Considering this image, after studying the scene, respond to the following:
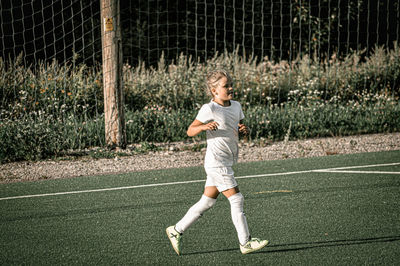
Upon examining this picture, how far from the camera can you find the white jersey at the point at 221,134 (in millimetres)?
4199

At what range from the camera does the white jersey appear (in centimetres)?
420

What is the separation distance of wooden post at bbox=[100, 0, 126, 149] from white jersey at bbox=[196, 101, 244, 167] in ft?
15.4

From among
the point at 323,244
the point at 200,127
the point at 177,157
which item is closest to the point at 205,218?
the point at 323,244

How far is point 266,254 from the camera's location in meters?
4.25

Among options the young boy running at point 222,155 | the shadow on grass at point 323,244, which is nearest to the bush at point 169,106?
the young boy running at point 222,155

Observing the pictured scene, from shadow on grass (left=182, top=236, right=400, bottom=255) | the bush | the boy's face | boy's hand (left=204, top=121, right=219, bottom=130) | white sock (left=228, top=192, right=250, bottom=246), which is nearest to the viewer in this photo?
boy's hand (left=204, top=121, right=219, bottom=130)

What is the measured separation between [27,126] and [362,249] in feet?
20.0

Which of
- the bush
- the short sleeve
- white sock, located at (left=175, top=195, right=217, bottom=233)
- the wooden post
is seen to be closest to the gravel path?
the bush

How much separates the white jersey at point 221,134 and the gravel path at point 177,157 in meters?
3.65

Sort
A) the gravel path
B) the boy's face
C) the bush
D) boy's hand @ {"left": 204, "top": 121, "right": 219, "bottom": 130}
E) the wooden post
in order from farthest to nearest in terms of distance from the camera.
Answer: the bush < the wooden post < the gravel path < the boy's face < boy's hand @ {"left": 204, "top": 121, "right": 219, "bottom": 130}

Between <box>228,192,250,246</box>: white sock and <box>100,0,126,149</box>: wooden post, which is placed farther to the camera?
<box>100,0,126,149</box>: wooden post

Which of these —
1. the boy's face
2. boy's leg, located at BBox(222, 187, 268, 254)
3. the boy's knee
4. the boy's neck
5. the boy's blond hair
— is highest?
the boy's blond hair

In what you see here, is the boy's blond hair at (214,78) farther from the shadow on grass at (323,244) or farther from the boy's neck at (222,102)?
the shadow on grass at (323,244)

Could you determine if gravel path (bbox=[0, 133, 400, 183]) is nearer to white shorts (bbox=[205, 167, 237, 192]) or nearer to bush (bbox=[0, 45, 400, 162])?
bush (bbox=[0, 45, 400, 162])
